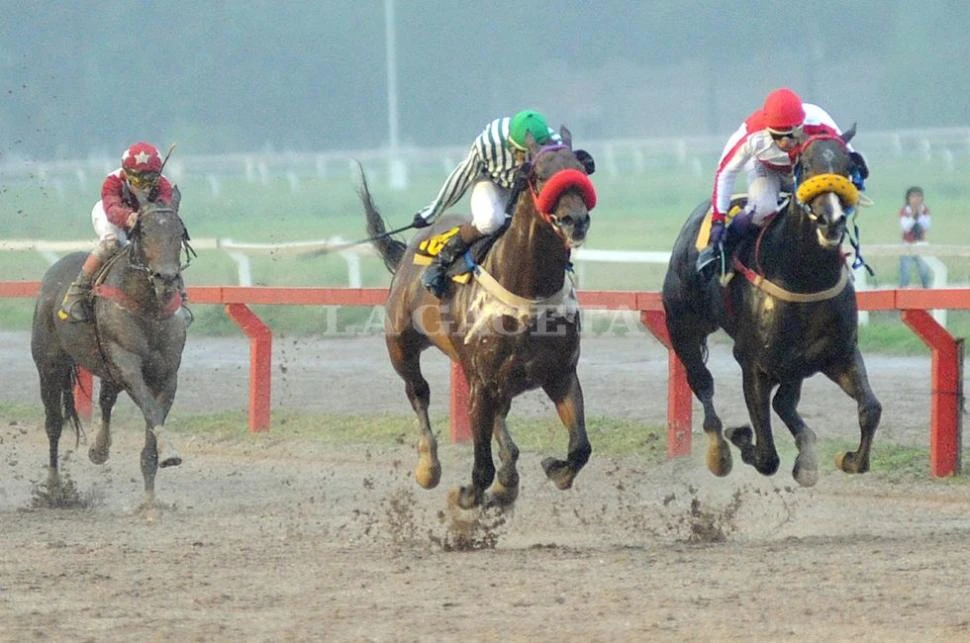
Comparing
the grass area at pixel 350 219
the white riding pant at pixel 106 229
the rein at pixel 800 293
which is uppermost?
the white riding pant at pixel 106 229

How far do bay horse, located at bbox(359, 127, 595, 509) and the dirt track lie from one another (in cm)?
41

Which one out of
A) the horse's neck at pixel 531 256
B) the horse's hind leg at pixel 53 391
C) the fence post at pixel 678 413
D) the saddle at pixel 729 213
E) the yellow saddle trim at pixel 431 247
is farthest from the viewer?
the horse's hind leg at pixel 53 391

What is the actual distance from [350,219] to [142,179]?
96.8 feet

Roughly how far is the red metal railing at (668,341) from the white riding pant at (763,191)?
1.60 meters

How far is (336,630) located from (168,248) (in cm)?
433

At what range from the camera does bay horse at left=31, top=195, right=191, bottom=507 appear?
9.94 meters

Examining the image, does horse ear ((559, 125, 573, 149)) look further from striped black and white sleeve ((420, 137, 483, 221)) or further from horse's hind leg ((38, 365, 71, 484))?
horse's hind leg ((38, 365, 71, 484))

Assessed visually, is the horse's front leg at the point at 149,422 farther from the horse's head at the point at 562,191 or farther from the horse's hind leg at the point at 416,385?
the horse's head at the point at 562,191

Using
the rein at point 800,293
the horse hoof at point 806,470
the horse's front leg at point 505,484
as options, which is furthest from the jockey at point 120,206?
the horse hoof at point 806,470

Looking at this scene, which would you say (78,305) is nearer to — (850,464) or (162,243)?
(162,243)

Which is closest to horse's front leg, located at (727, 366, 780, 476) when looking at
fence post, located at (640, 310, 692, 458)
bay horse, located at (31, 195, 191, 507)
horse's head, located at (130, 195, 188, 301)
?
fence post, located at (640, 310, 692, 458)

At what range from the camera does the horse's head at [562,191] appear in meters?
7.46

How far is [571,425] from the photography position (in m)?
8.40

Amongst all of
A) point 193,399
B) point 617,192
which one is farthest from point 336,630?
point 617,192
